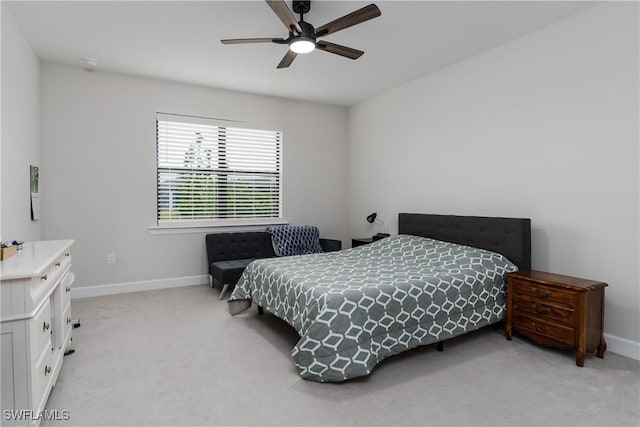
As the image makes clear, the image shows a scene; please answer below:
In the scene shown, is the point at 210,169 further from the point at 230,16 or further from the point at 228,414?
the point at 228,414

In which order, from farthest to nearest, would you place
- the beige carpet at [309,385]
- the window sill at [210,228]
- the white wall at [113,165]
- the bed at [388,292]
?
1. the window sill at [210,228]
2. the white wall at [113,165]
3. the bed at [388,292]
4. the beige carpet at [309,385]

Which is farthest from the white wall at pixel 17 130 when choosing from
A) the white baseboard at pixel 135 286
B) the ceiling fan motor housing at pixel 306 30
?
the ceiling fan motor housing at pixel 306 30

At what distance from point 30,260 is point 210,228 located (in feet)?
9.77

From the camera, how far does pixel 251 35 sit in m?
3.29

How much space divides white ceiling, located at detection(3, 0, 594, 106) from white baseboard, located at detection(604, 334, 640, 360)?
102 inches

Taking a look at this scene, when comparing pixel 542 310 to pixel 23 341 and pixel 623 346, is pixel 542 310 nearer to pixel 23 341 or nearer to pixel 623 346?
pixel 623 346

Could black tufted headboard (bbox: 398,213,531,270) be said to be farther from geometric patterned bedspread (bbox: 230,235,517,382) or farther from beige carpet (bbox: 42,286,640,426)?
beige carpet (bbox: 42,286,640,426)

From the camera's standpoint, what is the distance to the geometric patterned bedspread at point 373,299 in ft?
7.42

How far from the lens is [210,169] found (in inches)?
193

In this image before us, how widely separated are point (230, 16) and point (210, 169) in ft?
7.67

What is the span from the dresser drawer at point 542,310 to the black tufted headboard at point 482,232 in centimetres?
38

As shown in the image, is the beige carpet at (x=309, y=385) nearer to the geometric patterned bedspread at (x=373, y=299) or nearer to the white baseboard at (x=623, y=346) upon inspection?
the white baseboard at (x=623, y=346)

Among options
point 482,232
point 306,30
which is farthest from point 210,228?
point 482,232

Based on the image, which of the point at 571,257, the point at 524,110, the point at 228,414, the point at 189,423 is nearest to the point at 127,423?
the point at 189,423
